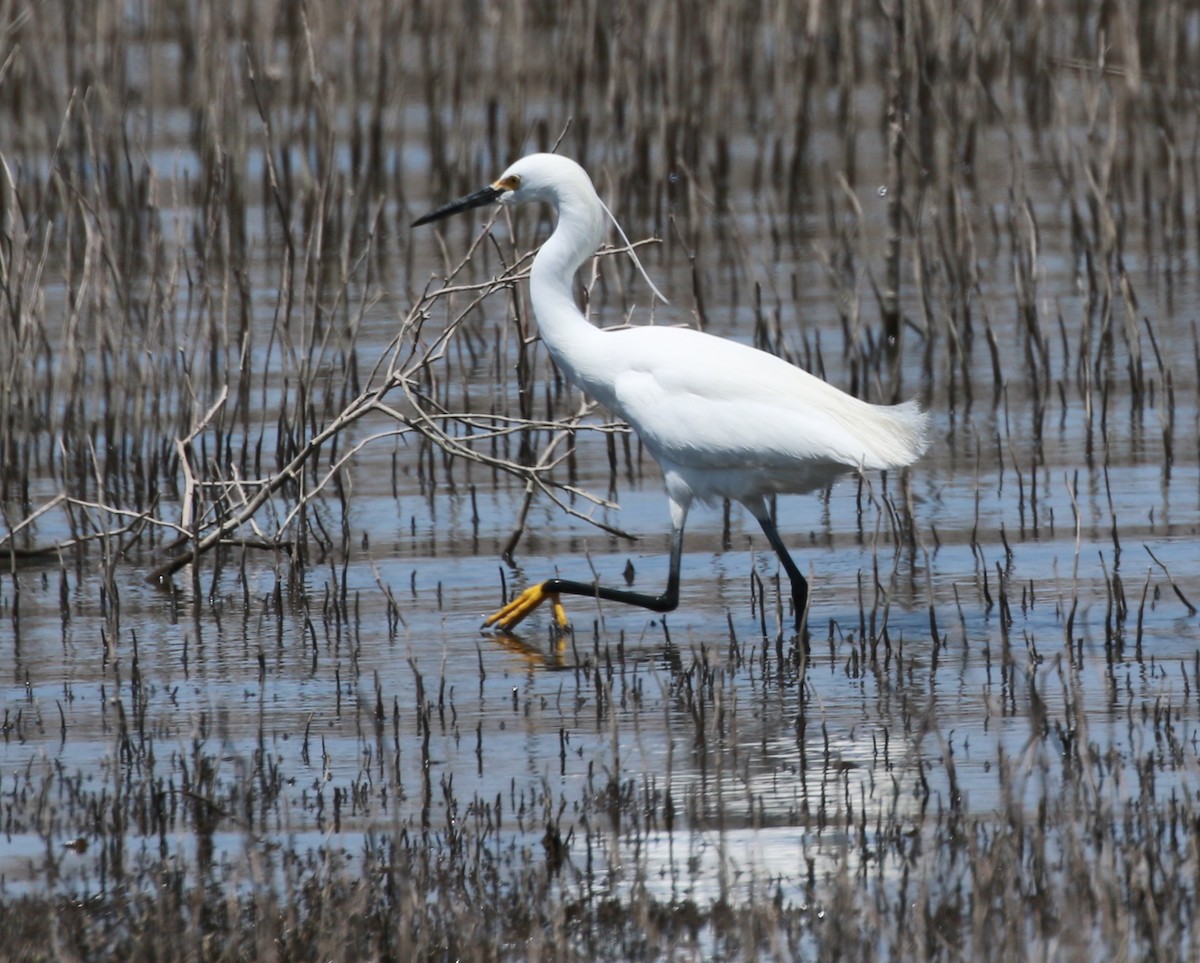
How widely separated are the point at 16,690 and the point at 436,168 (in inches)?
341

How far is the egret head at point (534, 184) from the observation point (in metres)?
6.69

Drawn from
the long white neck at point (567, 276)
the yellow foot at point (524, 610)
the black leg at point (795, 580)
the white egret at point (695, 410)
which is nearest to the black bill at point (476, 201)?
the white egret at point (695, 410)

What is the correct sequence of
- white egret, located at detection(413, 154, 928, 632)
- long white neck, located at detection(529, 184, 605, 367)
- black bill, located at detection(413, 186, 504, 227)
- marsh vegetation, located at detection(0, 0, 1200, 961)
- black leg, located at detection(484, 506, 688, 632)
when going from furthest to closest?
black bill, located at detection(413, 186, 504, 227)
long white neck, located at detection(529, 184, 605, 367)
black leg, located at detection(484, 506, 688, 632)
white egret, located at detection(413, 154, 928, 632)
marsh vegetation, located at detection(0, 0, 1200, 961)

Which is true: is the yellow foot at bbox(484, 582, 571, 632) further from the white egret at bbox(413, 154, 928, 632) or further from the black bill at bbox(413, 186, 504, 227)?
the black bill at bbox(413, 186, 504, 227)

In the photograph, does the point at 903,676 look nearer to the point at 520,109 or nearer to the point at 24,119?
the point at 520,109

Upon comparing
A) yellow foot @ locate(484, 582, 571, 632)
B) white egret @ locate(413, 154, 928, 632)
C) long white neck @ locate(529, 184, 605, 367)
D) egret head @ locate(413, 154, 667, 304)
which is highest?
egret head @ locate(413, 154, 667, 304)

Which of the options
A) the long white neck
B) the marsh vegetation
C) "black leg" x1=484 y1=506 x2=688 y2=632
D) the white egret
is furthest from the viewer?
the long white neck

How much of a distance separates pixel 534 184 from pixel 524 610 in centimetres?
148

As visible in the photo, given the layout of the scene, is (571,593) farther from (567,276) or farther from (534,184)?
(534,184)

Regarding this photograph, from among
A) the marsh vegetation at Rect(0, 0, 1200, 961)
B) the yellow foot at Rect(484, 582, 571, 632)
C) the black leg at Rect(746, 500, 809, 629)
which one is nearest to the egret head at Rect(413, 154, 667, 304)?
the marsh vegetation at Rect(0, 0, 1200, 961)

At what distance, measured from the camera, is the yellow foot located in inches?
252

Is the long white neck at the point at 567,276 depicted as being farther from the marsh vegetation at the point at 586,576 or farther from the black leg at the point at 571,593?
the black leg at the point at 571,593

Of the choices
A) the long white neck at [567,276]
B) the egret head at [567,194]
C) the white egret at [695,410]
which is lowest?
the white egret at [695,410]

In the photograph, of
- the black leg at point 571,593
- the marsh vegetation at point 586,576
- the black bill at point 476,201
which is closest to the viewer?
the marsh vegetation at point 586,576
